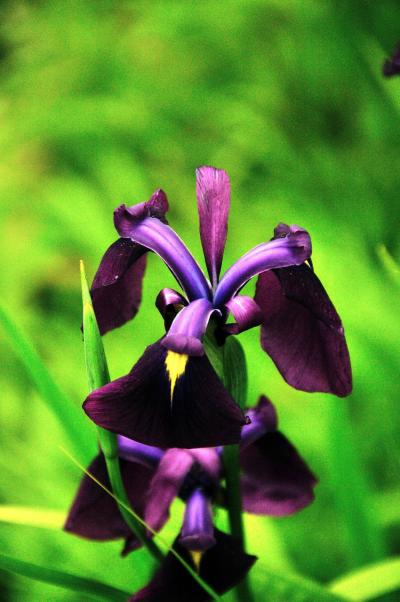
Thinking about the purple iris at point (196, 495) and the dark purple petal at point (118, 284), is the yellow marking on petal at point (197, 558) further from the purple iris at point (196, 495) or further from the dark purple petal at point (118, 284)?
the dark purple petal at point (118, 284)

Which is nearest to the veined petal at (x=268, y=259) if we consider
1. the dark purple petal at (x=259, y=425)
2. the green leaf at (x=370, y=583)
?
the dark purple petal at (x=259, y=425)

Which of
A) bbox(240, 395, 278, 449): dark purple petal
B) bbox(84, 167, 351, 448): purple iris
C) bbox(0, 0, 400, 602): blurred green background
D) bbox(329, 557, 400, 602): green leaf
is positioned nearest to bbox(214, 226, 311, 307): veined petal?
bbox(84, 167, 351, 448): purple iris

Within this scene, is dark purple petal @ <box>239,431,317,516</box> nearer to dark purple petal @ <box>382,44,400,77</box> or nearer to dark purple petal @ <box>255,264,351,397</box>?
dark purple petal @ <box>255,264,351,397</box>

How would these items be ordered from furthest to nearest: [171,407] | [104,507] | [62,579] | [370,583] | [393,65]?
[393,65] → [370,583] → [104,507] → [62,579] → [171,407]

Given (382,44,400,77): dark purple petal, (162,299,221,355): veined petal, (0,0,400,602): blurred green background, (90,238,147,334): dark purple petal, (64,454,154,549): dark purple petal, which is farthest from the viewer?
(0,0,400,602): blurred green background

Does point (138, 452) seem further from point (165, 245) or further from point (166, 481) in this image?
point (165, 245)

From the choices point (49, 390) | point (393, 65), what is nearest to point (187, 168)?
point (393, 65)
